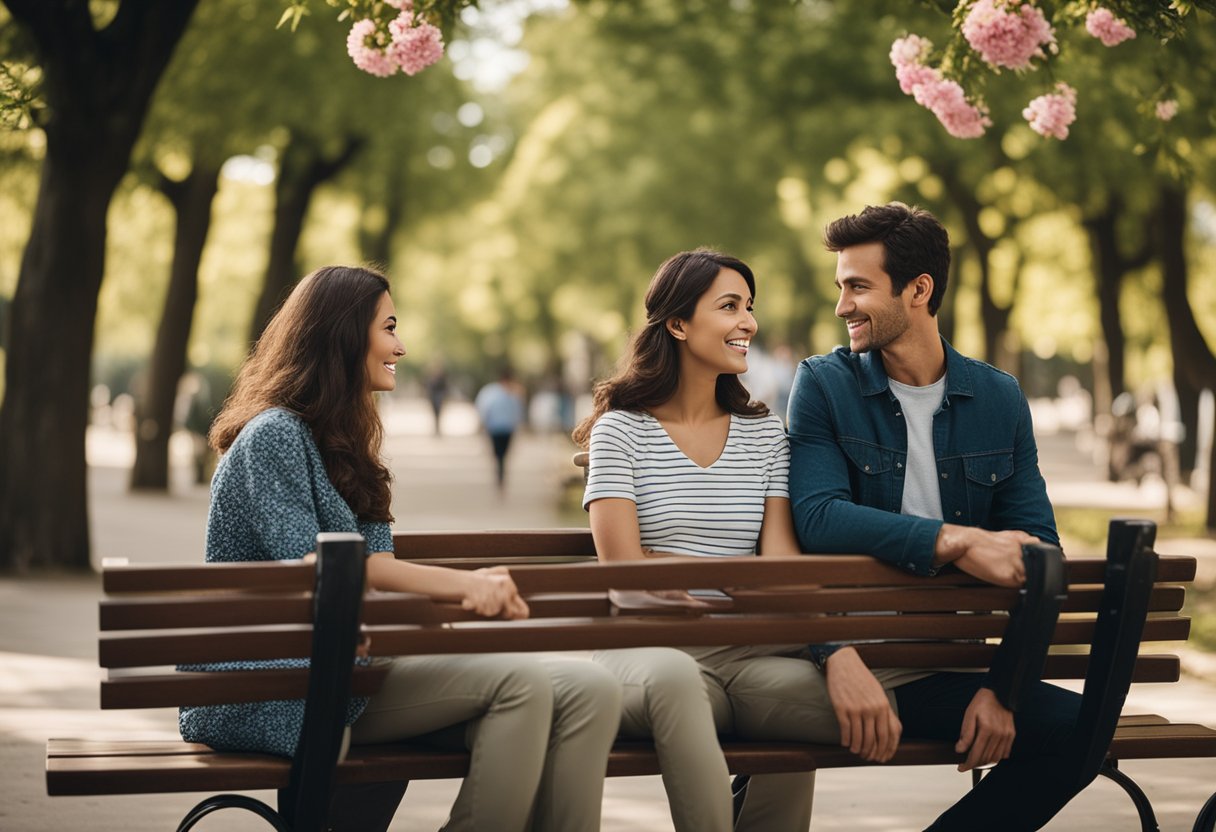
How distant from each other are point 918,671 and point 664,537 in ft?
2.56

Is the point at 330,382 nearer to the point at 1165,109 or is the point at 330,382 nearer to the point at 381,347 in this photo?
the point at 381,347

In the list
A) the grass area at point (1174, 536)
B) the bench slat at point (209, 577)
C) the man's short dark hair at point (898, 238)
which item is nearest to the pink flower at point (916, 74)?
the man's short dark hair at point (898, 238)

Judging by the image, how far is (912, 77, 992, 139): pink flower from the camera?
6.77 m

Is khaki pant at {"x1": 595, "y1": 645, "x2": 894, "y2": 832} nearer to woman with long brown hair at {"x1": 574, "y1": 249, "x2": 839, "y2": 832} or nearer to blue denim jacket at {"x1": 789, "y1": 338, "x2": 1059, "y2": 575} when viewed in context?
woman with long brown hair at {"x1": 574, "y1": 249, "x2": 839, "y2": 832}

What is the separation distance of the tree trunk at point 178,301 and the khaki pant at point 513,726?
1875cm

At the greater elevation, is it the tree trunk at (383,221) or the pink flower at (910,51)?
the pink flower at (910,51)

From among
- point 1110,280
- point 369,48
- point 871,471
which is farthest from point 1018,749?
point 1110,280

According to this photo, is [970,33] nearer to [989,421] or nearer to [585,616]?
[989,421]

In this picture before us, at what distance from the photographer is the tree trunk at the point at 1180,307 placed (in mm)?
15930

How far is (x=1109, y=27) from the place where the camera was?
21.1 feet

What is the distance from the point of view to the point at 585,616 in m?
4.09

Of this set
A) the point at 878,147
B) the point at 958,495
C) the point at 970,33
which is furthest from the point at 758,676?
the point at 878,147

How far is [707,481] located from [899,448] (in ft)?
1.79

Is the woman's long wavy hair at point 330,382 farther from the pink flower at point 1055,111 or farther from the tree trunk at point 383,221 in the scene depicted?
the tree trunk at point 383,221
